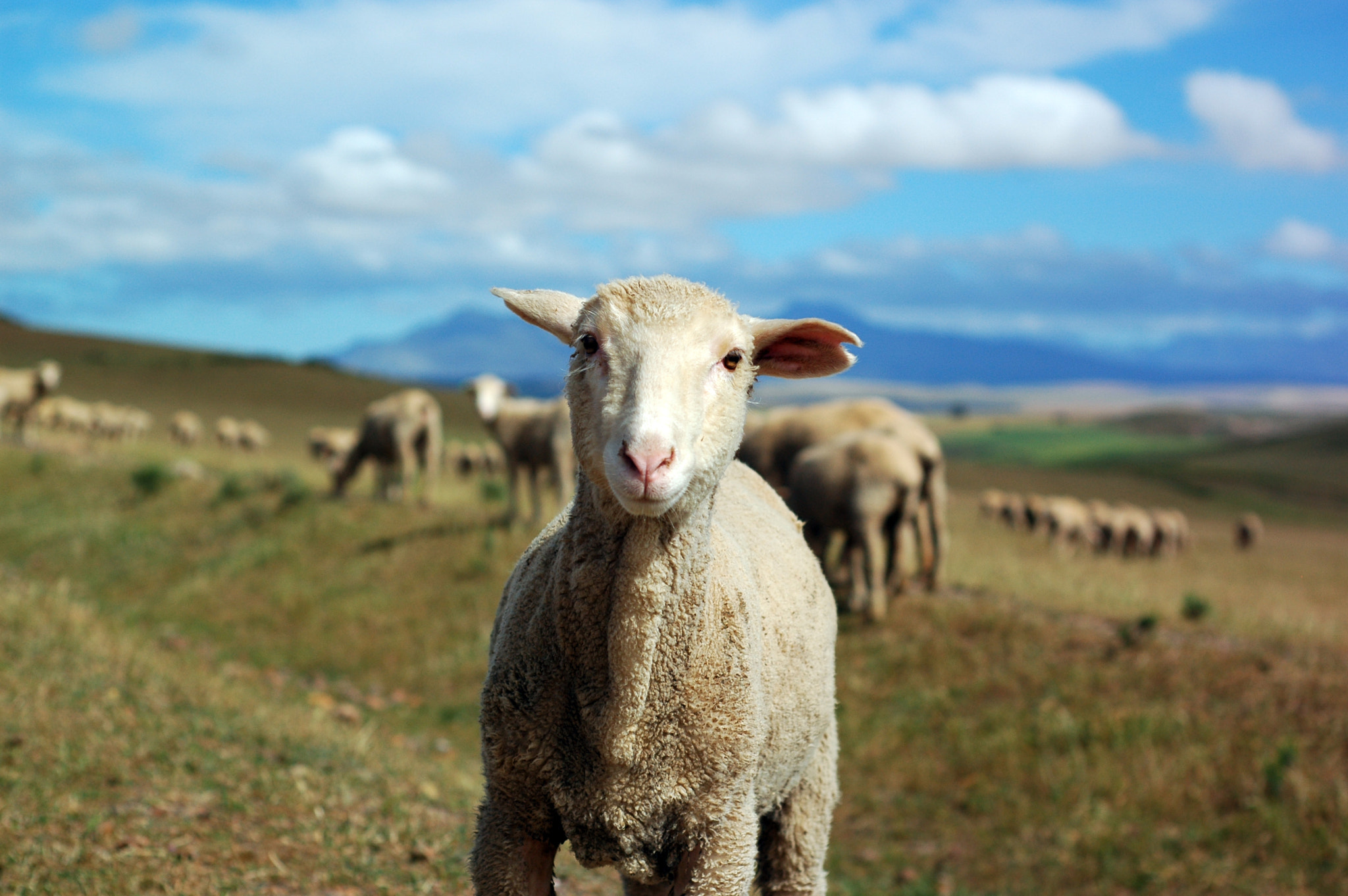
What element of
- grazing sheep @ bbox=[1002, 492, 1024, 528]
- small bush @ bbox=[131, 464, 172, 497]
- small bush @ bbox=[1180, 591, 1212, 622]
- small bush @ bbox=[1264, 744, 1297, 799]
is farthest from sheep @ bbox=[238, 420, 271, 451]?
small bush @ bbox=[1264, 744, 1297, 799]

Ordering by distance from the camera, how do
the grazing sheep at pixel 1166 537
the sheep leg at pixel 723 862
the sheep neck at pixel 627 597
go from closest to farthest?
the sheep neck at pixel 627 597
the sheep leg at pixel 723 862
the grazing sheep at pixel 1166 537

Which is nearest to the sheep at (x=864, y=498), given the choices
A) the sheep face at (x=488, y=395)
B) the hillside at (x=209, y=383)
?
the sheep face at (x=488, y=395)

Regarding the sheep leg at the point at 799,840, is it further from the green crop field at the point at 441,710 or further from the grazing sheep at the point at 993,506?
the grazing sheep at the point at 993,506

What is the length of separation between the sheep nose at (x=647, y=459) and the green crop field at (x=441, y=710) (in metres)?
3.59

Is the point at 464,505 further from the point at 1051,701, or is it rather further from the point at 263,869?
the point at 263,869

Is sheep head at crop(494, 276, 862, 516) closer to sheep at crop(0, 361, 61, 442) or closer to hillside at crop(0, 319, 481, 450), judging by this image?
sheep at crop(0, 361, 61, 442)

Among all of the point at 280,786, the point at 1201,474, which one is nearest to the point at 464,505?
the point at 280,786

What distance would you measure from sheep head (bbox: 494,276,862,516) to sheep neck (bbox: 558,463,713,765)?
0.54 feet

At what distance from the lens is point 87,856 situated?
5227 mm

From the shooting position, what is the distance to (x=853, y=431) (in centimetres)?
1392

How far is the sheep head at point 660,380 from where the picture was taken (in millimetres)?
2982

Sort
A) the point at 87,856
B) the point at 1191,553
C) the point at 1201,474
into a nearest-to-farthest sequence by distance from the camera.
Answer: the point at 87,856 < the point at 1191,553 < the point at 1201,474

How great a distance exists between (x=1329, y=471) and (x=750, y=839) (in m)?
83.3

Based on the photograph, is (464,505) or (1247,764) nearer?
(1247,764)
